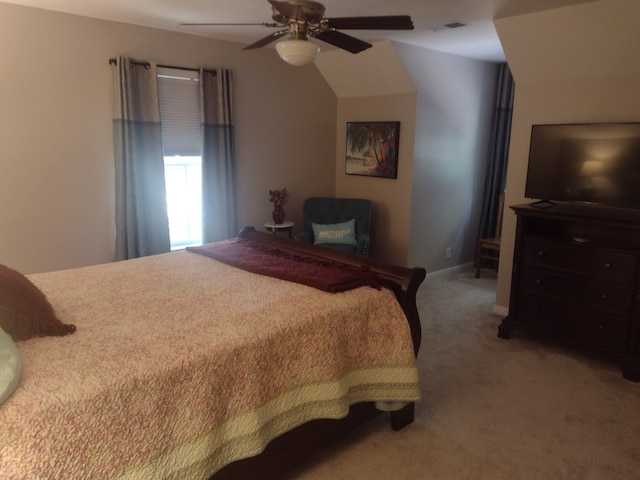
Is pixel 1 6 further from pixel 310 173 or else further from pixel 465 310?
pixel 465 310

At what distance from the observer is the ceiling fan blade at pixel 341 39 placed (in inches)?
93.7

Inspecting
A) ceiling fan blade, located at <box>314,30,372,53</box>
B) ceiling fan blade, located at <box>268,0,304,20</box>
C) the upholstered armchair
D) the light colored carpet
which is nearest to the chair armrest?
the upholstered armchair

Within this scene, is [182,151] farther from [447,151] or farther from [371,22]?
[447,151]

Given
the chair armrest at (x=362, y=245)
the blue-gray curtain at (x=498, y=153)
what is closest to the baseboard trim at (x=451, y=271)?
the blue-gray curtain at (x=498, y=153)

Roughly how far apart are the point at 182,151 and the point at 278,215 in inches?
44.0

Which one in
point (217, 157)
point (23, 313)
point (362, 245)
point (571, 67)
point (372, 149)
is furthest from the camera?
point (372, 149)

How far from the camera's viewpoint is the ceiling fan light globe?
2211 mm

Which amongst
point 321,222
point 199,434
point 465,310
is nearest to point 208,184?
point 321,222

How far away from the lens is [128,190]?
380 centimetres

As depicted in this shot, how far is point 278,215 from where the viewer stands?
15.4ft

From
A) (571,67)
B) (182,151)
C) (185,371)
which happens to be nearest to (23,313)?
(185,371)

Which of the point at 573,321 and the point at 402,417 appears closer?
the point at 402,417

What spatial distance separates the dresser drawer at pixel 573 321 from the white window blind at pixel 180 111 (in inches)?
124

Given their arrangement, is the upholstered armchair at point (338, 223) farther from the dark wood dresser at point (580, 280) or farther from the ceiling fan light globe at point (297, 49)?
the ceiling fan light globe at point (297, 49)
